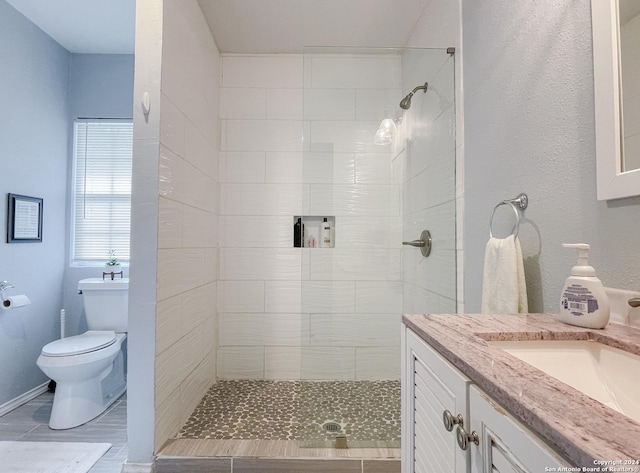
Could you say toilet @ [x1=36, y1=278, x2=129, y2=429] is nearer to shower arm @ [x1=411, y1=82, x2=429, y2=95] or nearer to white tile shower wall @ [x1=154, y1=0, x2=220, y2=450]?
white tile shower wall @ [x1=154, y1=0, x2=220, y2=450]

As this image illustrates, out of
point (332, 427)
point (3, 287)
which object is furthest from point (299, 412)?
point (3, 287)

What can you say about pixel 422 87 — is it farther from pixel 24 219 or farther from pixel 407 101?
pixel 24 219

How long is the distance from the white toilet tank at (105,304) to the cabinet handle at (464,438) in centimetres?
232

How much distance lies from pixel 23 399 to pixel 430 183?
9.86ft

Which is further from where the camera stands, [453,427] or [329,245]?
[329,245]

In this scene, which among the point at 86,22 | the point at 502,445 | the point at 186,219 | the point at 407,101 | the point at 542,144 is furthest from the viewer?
→ the point at 86,22

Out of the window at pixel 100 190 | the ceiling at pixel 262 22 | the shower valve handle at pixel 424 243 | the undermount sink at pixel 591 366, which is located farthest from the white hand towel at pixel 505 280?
the window at pixel 100 190

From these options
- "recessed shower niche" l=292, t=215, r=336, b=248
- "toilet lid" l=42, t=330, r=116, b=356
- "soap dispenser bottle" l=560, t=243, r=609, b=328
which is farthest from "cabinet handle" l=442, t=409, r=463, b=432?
"toilet lid" l=42, t=330, r=116, b=356

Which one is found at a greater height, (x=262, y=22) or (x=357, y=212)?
(x=262, y=22)

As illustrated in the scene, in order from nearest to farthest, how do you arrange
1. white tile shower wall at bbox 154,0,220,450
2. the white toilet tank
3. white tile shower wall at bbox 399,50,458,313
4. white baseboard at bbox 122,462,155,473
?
1. white baseboard at bbox 122,462,155,473
2. white tile shower wall at bbox 154,0,220,450
3. white tile shower wall at bbox 399,50,458,313
4. the white toilet tank

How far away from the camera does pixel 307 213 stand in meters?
2.12

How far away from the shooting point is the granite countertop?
0.30 metres

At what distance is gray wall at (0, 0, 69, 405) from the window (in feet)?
0.31

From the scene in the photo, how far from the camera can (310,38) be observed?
2.15 metres
